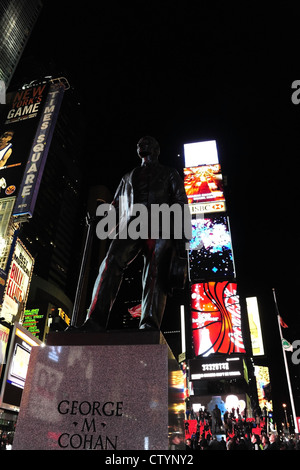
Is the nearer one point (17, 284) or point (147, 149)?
point (147, 149)

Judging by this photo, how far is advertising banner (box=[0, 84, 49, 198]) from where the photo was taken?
81.6 ft

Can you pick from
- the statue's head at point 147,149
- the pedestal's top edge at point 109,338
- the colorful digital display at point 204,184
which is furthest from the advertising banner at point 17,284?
the pedestal's top edge at point 109,338

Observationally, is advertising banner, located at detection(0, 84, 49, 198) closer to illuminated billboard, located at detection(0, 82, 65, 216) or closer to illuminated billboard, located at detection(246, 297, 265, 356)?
A: illuminated billboard, located at detection(0, 82, 65, 216)

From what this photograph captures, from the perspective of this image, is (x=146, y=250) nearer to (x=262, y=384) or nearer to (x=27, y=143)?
(x=27, y=143)

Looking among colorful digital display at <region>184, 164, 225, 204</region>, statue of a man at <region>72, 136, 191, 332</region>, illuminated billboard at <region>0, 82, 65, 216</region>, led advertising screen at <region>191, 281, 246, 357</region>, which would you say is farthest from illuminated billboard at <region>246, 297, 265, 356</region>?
statue of a man at <region>72, 136, 191, 332</region>

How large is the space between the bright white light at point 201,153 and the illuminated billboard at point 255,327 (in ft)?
70.5

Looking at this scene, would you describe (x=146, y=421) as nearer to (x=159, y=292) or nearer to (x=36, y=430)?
(x=36, y=430)

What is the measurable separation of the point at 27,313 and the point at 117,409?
53461 mm

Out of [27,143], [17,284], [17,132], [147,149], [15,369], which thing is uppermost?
[17,132]

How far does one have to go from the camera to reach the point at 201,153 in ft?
108

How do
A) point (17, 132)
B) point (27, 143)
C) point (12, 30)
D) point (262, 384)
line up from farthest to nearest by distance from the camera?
1. point (262, 384)
2. point (12, 30)
3. point (17, 132)
4. point (27, 143)

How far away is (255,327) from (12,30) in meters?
39.1

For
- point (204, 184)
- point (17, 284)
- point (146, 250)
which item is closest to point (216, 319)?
point (204, 184)
